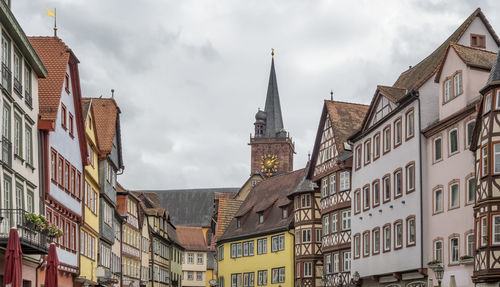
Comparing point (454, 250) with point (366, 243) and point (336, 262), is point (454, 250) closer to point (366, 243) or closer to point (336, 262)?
point (366, 243)

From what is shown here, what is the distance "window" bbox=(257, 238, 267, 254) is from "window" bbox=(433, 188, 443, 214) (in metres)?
33.6

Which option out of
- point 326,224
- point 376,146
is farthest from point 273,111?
point 376,146

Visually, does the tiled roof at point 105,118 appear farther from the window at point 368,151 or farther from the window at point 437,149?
the window at point 437,149

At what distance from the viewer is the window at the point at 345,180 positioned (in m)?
55.8

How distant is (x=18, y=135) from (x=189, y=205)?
13579 centimetres

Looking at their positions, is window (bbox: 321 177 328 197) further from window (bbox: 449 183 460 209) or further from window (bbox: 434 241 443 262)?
window (bbox: 449 183 460 209)

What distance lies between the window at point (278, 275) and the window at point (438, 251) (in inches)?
1168

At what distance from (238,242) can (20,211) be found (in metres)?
50.4

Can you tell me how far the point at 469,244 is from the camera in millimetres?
36281

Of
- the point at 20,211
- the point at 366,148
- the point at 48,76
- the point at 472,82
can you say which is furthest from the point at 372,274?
the point at 20,211

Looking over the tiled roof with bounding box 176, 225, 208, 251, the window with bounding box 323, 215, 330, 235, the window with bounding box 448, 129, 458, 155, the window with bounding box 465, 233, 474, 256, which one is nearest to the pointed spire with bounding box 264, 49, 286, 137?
the tiled roof with bounding box 176, 225, 208, 251

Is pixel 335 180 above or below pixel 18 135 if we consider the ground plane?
above

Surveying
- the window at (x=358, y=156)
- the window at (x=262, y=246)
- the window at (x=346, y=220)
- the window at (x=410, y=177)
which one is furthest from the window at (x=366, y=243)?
the window at (x=262, y=246)

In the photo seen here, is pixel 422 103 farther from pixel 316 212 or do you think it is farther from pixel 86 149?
pixel 316 212
